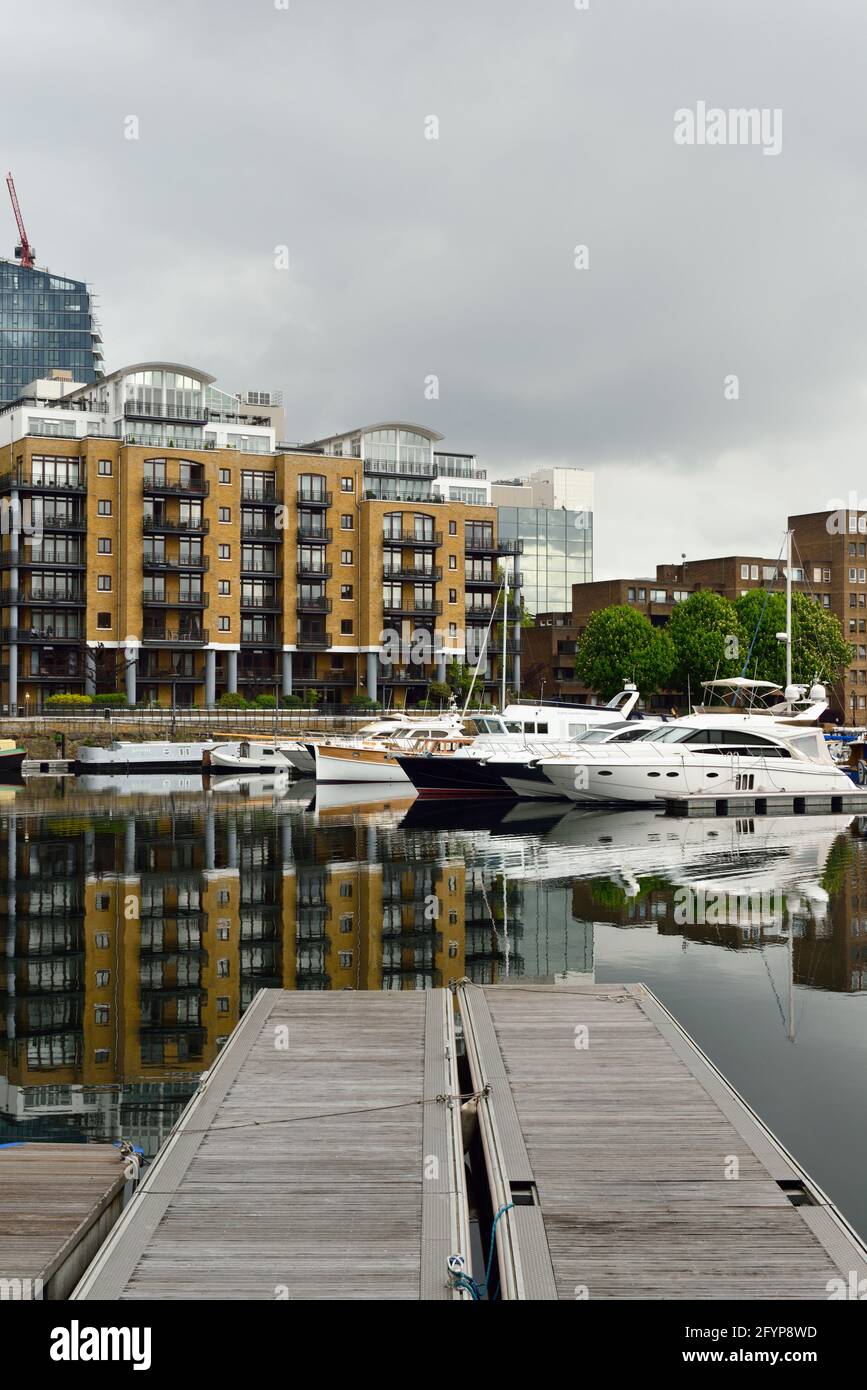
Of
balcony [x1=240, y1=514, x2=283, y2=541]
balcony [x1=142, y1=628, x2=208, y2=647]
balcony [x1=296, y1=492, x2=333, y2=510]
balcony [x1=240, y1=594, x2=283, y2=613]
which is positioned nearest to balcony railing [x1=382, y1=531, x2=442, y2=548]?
balcony [x1=296, y1=492, x2=333, y2=510]

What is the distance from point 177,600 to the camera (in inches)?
3824

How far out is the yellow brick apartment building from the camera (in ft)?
311

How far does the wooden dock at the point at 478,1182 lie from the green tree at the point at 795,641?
86.5 metres

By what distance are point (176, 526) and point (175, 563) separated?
276cm

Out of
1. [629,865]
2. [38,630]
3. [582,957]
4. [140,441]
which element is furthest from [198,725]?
[582,957]

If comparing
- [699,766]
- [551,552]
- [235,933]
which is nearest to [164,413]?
[551,552]

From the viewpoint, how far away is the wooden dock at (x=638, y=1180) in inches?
306

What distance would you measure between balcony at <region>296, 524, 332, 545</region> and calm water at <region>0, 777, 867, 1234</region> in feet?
201

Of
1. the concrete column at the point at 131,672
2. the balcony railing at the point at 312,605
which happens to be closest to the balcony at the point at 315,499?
the balcony railing at the point at 312,605

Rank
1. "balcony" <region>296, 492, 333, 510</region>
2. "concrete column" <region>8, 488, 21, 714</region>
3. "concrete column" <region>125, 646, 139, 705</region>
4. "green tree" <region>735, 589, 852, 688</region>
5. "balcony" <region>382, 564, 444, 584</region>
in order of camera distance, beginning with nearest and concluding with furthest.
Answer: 1. "concrete column" <region>8, 488, 21, 714</region>
2. "concrete column" <region>125, 646, 139, 705</region>
3. "green tree" <region>735, 589, 852, 688</region>
4. "balcony" <region>296, 492, 333, 510</region>
5. "balcony" <region>382, 564, 444, 584</region>

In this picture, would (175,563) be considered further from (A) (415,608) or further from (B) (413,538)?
(A) (415,608)

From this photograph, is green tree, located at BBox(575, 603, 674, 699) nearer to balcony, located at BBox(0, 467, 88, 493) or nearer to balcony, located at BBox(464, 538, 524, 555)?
balcony, located at BBox(464, 538, 524, 555)

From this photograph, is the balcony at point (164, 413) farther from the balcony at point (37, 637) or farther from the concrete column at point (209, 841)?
the concrete column at point (209, 841)

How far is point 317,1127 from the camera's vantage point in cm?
1027
